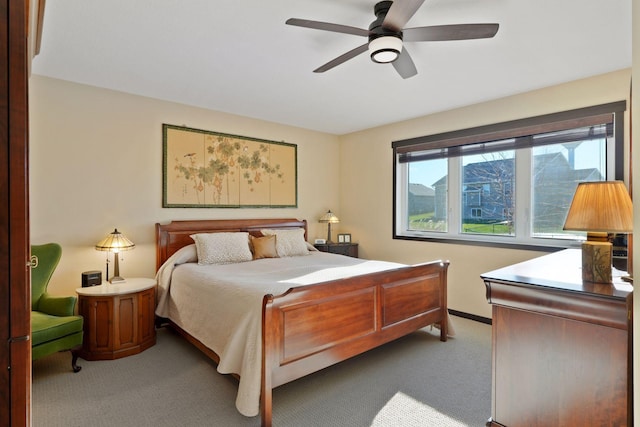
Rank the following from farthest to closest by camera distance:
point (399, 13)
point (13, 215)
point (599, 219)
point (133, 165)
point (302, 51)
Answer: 1. point (133, 165)
2. point (302, 51)
3. point (399, 13)
4. point (599, 219)
5. point (13, 215)

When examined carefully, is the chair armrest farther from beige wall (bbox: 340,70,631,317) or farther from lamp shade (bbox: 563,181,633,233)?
beige wall (bbox: 340,70,631,317)

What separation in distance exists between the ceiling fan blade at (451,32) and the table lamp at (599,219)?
1.00 meters

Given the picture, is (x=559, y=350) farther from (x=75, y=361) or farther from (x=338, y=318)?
(x=75, y=361)

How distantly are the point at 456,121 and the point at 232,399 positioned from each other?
3766mm

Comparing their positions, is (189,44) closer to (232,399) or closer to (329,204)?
(232,399)

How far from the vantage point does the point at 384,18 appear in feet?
6.41

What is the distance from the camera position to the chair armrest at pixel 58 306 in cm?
278

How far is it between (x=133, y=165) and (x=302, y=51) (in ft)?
7.31

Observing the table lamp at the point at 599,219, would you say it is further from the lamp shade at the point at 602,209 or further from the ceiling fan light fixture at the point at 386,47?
the ceiling fan light fixture at the point at 386,47

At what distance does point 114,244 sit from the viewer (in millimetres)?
3172

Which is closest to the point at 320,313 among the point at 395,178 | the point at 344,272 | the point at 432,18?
the point at 344,272

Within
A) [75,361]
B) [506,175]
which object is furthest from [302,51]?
[75,361]

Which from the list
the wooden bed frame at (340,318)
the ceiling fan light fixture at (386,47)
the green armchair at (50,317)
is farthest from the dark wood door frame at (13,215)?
the green armchair at (50,317)

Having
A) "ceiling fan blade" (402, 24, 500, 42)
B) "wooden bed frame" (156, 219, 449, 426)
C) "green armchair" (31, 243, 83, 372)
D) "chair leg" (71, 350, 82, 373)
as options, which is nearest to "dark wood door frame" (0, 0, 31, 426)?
"wooden bed frame" (156, 219, 449, 426)
